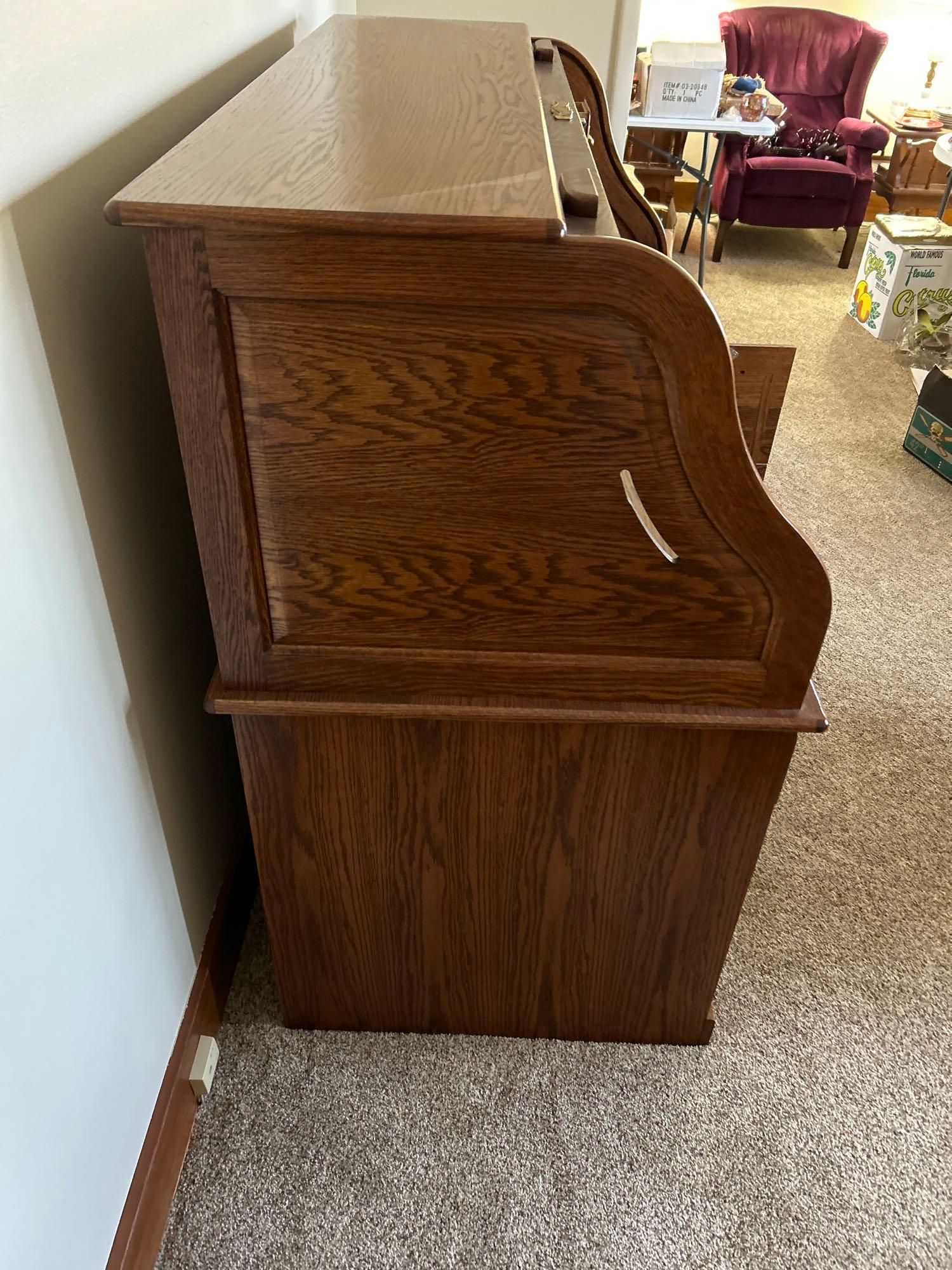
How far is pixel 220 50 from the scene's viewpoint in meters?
1.20

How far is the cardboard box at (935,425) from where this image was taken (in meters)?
2.67

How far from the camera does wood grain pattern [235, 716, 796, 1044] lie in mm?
1029

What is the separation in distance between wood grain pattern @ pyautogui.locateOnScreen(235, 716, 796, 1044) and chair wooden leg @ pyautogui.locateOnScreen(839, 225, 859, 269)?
4.03 m

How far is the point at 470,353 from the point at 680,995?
912 millimetres

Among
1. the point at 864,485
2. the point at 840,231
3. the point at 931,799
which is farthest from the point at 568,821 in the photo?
the point at 840,231

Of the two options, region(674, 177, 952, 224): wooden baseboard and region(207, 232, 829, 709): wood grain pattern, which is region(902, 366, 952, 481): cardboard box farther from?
region(674, 177, 952, 224): wooden baseboard

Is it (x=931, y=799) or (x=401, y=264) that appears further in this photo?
(x=931, y=799)

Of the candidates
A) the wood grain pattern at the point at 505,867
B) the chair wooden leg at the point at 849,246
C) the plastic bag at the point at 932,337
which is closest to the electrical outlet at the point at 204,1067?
the wood grain pattern at the point at 505,867

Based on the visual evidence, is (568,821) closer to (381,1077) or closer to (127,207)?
(381,1077)

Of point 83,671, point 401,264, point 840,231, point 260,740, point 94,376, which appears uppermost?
point 401,264

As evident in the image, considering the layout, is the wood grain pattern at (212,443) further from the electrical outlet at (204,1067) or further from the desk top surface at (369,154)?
the electrical outlet at (204,1067)

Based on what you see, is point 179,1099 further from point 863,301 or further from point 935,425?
point 863,301

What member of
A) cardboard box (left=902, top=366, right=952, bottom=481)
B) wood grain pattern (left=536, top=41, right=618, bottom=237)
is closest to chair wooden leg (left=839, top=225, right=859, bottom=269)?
cardboard box (left=902, top=366, right=952, bottom=481)

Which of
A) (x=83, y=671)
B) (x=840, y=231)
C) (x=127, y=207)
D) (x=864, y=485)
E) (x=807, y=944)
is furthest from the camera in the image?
(x=840, y=231)
